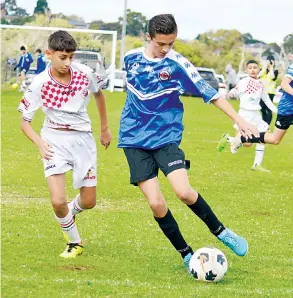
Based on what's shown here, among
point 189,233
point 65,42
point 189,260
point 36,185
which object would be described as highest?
point 65,42

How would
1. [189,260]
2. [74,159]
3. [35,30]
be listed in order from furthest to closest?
[35,30]
[74,159]
[189,260]

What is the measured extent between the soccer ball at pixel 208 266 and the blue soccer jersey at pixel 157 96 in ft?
3.35

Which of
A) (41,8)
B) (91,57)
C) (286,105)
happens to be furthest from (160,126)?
(41,8)

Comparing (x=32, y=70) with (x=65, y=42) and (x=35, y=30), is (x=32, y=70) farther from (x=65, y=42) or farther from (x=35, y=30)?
(x=65, y=42)

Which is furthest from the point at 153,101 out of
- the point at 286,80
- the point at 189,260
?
the point at 286,80

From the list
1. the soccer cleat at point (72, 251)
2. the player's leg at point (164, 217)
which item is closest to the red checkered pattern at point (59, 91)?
the player's leg at point (164, 217)

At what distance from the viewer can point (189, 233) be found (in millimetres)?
9391

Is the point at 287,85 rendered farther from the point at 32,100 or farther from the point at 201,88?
the point at 32,100

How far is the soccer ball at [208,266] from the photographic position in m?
7.14

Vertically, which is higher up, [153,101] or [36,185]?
[153,101]

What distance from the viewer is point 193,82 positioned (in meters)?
7.52

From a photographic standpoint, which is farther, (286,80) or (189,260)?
(286,80)

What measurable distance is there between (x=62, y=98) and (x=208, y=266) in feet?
6.58

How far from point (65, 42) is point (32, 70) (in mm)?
32485
